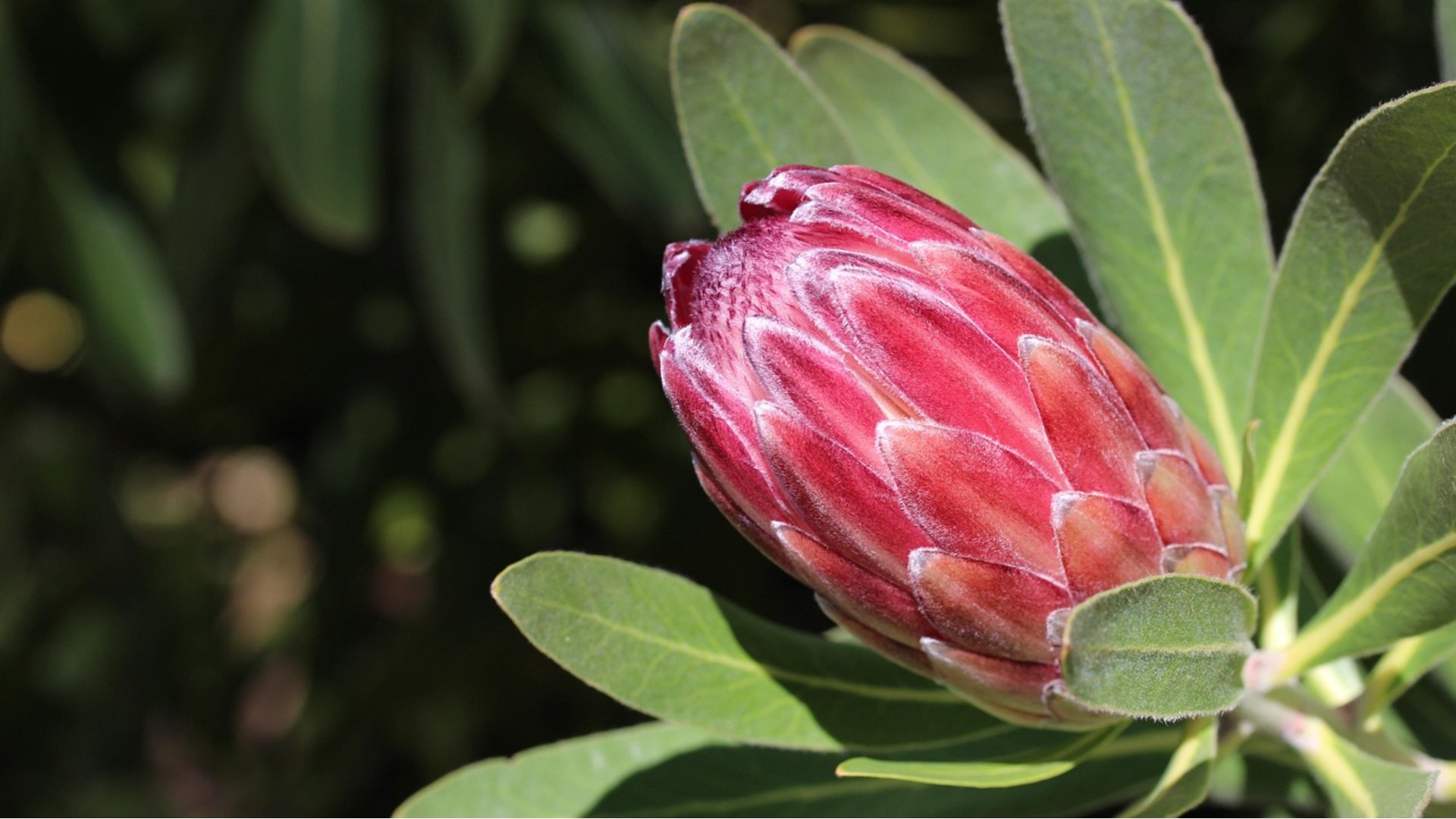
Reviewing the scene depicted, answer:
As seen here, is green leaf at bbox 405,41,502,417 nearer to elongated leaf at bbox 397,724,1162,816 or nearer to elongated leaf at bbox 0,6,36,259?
elongated leaf at bbox 0,6,36,259

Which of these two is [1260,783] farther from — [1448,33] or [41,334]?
[41,334]

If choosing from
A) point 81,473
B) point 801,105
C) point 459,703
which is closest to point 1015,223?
point 801,105

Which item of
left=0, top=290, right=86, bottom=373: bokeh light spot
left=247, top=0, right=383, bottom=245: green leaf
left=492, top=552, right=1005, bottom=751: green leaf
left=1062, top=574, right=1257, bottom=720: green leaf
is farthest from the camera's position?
left=0, top=290, right=86, bottom=373: bokeh light spot

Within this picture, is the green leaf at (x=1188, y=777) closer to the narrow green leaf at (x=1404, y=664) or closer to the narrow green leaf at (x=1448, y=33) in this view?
the narrow green leaf at (x=1404, y=664)

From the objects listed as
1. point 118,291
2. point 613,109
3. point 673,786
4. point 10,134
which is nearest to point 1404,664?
point 673,786

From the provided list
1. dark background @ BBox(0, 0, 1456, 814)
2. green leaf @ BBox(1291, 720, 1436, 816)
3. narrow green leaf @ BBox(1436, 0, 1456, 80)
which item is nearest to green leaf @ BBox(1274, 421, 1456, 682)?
green leaf @ BBox(1291, 720, 1436, 816)

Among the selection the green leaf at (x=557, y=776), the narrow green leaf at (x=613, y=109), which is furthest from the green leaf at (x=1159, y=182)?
the narrow green leaf at (x=613, y=109)
